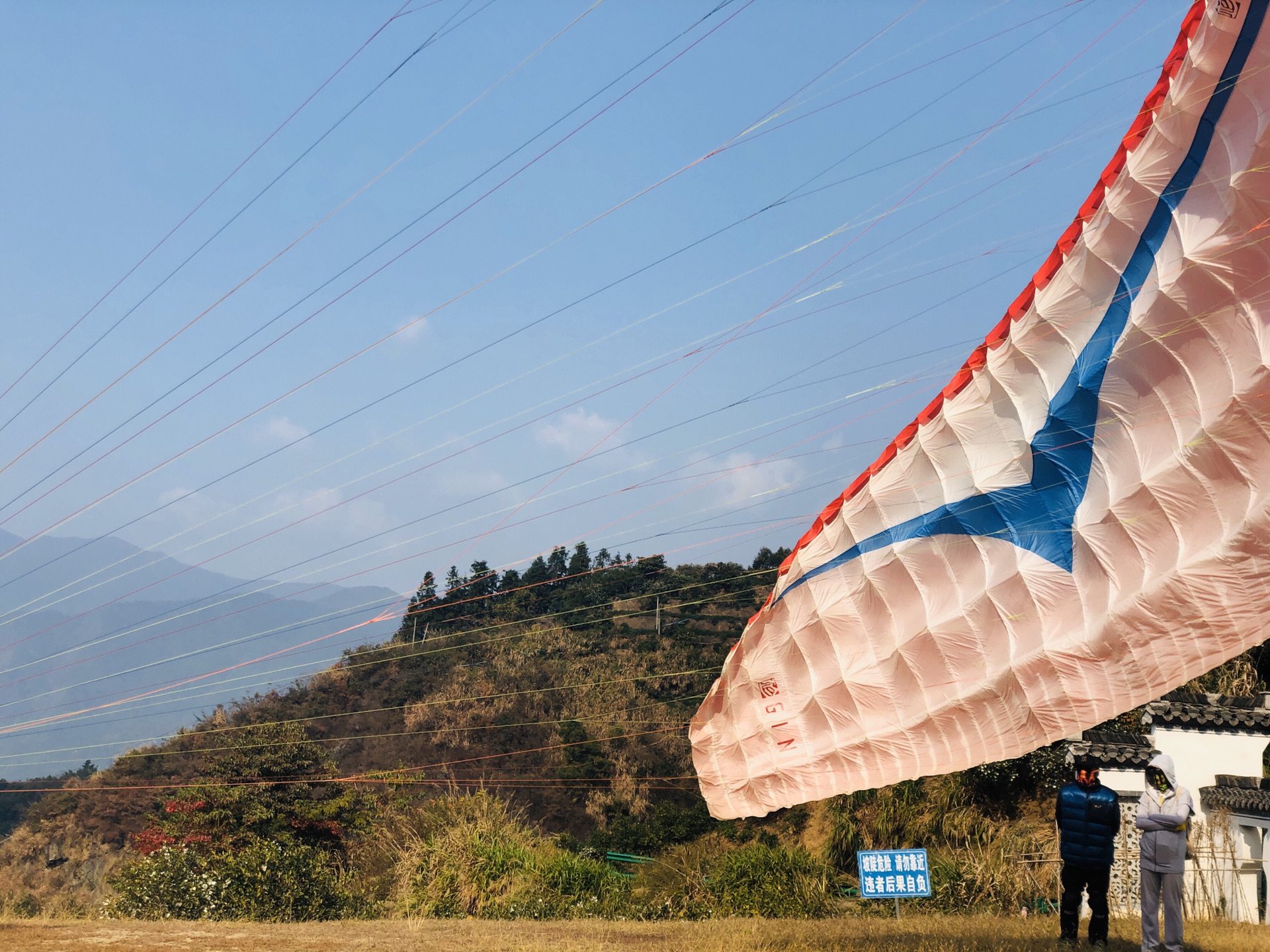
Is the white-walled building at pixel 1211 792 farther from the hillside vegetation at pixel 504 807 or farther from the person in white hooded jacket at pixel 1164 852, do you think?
the person in white hooded jacket at pixel 1164 852

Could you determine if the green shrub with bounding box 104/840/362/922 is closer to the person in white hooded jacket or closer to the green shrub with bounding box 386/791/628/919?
the green shrub with bounding box 386/791/628/919

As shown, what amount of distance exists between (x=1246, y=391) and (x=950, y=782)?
644 inches

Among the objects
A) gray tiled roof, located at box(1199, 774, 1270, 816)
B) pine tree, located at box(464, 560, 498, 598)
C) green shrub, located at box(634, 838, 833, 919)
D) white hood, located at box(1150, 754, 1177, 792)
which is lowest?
green shrub, located at box(634, 838, 833, 919)

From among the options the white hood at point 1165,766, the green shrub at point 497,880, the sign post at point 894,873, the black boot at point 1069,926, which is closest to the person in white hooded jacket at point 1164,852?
the white hood at point 1165,766

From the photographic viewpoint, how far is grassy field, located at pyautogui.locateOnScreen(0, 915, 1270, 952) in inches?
343

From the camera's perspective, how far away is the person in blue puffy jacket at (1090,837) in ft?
25.0

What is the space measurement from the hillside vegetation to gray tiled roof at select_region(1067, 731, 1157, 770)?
5.71ft

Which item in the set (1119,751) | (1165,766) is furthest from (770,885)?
(1165,766)

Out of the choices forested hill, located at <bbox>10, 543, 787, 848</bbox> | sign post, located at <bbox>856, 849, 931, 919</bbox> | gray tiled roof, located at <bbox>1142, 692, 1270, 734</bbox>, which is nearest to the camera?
sign post, located at <bbox>856, 849, 931, 919</bbox>

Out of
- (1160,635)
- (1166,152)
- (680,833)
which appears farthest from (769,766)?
A: (680,833)

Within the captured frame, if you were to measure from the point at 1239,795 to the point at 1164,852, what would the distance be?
7.97 m

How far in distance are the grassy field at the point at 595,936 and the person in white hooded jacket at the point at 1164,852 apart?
77 cm

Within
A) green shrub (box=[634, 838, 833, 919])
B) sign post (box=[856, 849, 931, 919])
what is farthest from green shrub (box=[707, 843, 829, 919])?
sign post (box=[856, 849, 931, 919])

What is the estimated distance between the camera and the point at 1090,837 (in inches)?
302
